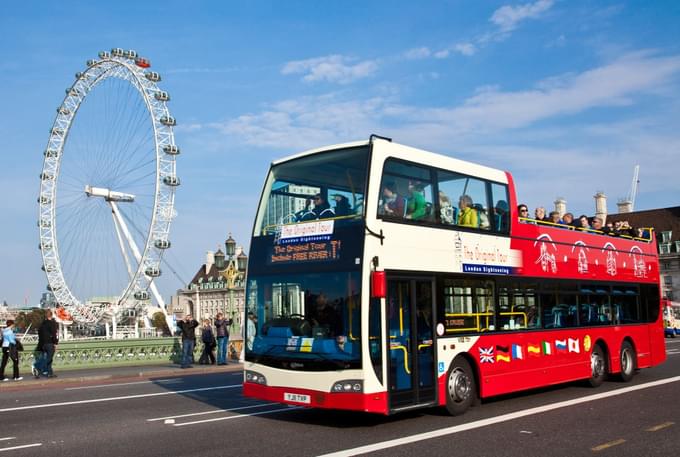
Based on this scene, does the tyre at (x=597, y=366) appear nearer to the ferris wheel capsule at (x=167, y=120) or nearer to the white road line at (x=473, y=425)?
the white road line at (x=473, y=425)

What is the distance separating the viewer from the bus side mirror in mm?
9930

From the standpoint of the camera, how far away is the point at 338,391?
9977 millimetres

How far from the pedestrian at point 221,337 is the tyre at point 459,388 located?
49.1 ft

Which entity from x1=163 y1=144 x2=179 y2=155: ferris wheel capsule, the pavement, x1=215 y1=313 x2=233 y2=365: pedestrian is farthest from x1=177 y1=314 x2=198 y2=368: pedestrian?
x1=163 y1=144 x2=179 y2=155: ferris wheel capsule

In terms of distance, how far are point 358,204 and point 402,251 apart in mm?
989

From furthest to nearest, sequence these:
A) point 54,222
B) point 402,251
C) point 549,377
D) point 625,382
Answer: point 54,222 → point 625,382 → point 549,377 → point 402,251

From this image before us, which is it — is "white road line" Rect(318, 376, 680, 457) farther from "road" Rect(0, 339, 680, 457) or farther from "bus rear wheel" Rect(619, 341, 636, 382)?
"bus rear wheel" Rect(619, 341, 636, 382)

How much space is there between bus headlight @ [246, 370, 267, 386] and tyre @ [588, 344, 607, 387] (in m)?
7.83

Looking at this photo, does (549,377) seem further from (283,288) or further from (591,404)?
(283,288)

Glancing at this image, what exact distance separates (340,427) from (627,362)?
896 centimetres

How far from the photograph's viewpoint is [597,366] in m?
15.6

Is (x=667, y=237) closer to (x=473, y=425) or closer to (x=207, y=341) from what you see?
(x=207, y=341)

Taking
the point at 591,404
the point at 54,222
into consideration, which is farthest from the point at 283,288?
the point at 54,222

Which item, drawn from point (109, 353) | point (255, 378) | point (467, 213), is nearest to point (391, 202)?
point (467, 213)
